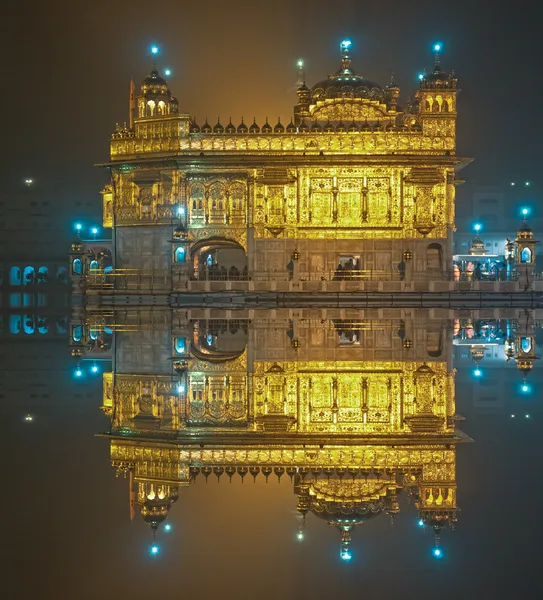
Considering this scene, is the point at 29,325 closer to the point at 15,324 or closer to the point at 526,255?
the point at 15,324

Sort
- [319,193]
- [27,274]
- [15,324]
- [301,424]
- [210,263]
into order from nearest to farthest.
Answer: [301,424] → [15,324] → [319,193] → [210,263] → [27,274]

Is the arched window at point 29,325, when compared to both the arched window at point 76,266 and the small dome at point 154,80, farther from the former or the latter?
the small dome at point 154,80

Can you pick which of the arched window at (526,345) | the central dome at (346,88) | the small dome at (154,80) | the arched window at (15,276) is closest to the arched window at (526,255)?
the central dome at (346,88)

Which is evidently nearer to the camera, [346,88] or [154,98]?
[346,88]

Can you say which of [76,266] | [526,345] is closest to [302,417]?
[526,345]

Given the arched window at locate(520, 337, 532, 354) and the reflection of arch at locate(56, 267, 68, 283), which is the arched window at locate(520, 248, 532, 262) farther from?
the reflection of arch at locate(56, 267, 68, 283)

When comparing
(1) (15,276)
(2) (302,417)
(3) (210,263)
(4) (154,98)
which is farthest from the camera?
(1) (15,276)

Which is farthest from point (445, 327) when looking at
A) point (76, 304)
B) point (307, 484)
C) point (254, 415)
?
point (76, 304)
